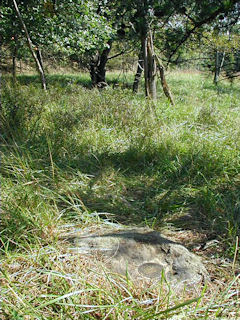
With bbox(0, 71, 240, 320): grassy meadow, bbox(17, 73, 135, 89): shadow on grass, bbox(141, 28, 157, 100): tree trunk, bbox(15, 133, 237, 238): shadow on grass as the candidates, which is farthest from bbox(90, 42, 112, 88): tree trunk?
bbox(15, 133, 237, 238): shadow on grass

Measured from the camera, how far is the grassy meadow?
56.5 inches

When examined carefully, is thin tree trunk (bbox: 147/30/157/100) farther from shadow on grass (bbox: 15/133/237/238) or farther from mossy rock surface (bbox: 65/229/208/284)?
mossy rock surface (bbox: 65/229/208/284)

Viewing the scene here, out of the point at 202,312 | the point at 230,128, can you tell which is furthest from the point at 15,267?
the point at 230,128

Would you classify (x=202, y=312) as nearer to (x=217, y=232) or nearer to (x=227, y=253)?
→ (x=227, y=253)

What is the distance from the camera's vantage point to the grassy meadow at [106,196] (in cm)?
143

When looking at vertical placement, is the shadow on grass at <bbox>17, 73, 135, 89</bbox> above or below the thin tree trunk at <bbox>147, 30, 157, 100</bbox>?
below

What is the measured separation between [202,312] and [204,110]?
3.98m

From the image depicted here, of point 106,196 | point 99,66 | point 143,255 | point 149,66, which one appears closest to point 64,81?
point 99,66

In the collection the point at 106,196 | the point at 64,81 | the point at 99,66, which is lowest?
the point at 106,196

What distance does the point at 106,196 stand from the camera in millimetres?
2785

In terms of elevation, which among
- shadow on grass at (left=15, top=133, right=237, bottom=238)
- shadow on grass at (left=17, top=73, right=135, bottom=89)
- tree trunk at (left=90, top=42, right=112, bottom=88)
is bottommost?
shadow on grass at (left=15, top=133, right=237, bottom=238)

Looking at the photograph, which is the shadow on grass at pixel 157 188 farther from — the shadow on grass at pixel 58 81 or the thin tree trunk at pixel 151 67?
the shadow on grass at pixel 58 81

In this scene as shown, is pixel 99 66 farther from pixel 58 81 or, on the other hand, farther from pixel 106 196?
pixel 106 196

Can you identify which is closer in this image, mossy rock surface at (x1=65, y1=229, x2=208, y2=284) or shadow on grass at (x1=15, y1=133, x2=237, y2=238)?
mossy rock surface at (x1=65, y1=229, x2=208, y2=284)
